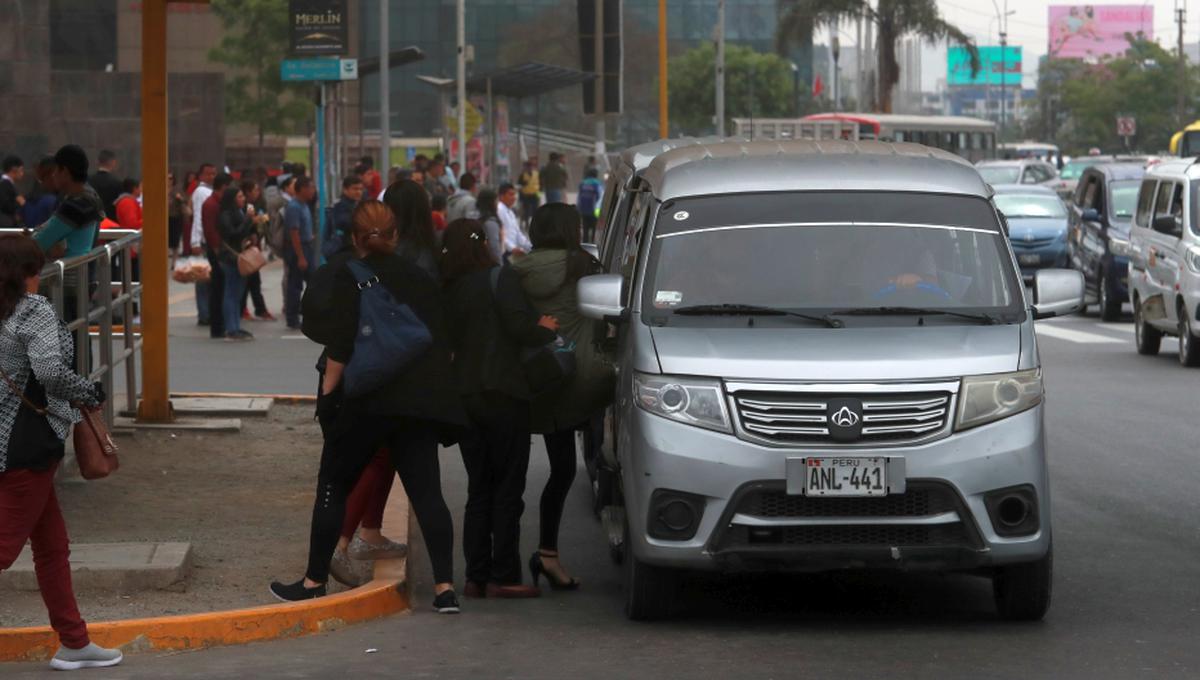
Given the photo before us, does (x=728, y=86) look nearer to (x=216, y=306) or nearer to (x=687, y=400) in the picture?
(x=216, y=306)

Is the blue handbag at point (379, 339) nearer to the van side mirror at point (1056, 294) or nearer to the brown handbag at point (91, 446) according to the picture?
the brown handbag at point (91, 446)

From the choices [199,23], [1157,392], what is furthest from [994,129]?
[1157,392]

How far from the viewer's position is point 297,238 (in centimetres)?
2272

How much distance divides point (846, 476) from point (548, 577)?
6.24ft

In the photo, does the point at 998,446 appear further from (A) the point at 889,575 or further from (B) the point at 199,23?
(B) the point at 199,23

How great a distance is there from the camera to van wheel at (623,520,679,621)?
820cm

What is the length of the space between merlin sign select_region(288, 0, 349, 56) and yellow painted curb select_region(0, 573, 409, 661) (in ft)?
55.0

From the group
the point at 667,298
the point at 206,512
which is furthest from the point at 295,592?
the point at 206,512

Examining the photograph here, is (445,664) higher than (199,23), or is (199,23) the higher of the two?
(199,23)

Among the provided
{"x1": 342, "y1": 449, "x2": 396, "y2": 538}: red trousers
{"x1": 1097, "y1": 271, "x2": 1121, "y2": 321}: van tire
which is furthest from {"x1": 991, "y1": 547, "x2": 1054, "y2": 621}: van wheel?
{"x1": 1097, "y1": 271, "x2": 1121, "y2": 321}: van tire

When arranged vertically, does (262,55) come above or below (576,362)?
above

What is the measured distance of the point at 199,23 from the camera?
80625 millimetres

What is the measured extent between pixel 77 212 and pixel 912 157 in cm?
462

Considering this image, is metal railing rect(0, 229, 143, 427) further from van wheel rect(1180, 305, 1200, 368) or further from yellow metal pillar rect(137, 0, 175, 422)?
van wheel rect(1180, 305, 1200, 368)
